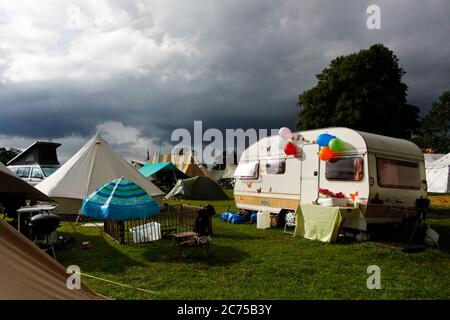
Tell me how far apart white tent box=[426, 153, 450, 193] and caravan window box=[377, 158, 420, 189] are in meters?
17.4

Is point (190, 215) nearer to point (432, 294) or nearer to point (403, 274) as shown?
point (403, 274)

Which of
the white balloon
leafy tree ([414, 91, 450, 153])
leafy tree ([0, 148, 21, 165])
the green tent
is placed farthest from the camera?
leafy tree ([0, 148, 21, 165])

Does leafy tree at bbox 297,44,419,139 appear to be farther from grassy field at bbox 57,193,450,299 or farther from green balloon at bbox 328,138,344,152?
grassy field at bbox 57,193,450,299

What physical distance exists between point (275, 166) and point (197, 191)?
12.2 metres

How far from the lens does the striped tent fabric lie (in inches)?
334

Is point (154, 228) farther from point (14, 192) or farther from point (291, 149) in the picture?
point (291, 149)

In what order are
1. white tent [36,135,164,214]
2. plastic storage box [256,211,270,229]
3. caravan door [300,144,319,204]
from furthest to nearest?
white tent [36,135,164,214] → plastic storage box [256,211,270,229] → caravan door [300,144,319,204]

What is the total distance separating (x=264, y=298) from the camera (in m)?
5.27

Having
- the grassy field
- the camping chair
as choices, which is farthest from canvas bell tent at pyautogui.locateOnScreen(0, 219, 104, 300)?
the camping chair

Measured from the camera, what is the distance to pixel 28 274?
3350 mm

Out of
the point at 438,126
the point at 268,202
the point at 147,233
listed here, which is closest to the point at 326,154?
the point at 268,202
